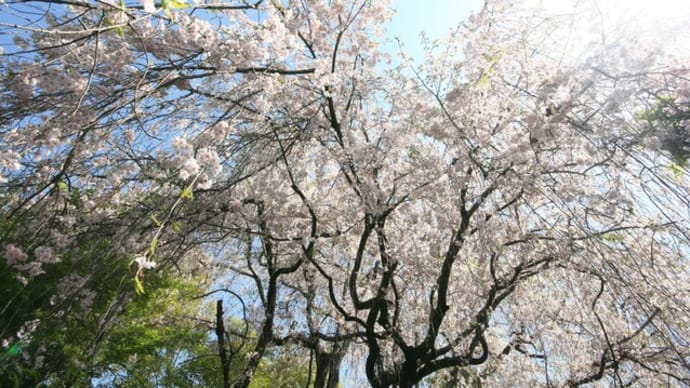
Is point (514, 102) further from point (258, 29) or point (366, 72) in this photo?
point (258, 29)

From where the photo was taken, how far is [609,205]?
2809 millimetres

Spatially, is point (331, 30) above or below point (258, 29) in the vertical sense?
above

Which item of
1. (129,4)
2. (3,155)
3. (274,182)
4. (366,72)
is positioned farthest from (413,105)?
(3,155)

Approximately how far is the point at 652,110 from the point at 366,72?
295 centimetres

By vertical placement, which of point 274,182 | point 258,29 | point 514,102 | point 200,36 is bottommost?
point 200,36

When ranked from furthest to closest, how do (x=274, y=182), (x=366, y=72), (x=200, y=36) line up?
1. (x=274, y=182)
2. (x=366, y=72)
3. (x=200, y=36)

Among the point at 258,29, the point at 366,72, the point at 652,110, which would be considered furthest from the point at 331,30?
the point at 652,110

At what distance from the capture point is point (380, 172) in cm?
485

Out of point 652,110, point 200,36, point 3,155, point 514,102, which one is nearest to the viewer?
point 3,155

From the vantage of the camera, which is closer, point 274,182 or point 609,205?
point 609,205

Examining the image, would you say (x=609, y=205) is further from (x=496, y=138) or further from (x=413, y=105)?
(x=413, y=105)

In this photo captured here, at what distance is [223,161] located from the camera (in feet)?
12.3

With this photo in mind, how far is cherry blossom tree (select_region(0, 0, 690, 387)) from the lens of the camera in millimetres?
2348

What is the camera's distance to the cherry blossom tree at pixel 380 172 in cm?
235
